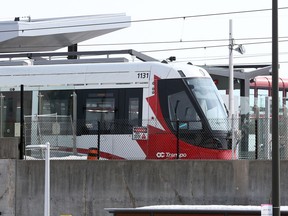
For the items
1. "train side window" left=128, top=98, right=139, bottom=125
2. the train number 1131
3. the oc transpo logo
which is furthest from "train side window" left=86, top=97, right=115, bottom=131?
the oc transpo logo

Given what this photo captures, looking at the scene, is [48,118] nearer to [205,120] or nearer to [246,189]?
[205,120]

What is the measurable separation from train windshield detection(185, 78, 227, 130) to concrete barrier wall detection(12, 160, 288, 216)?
4.20 m

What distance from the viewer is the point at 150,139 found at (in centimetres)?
2589

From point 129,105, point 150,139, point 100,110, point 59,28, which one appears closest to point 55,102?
point 100,110

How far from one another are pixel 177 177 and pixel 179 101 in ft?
16.5

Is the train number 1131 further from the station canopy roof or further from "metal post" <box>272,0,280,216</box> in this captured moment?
"metal post" <box>272,0,280,216</box>

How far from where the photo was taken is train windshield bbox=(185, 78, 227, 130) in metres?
25.9

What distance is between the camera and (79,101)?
27.6m

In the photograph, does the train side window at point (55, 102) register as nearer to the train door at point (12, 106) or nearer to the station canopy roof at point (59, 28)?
the train door at point (12, 106)

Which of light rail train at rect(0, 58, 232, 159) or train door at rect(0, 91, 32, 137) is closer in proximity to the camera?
light rail train at rect(0, 58, 232, 159)

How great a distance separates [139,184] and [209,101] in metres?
5.57

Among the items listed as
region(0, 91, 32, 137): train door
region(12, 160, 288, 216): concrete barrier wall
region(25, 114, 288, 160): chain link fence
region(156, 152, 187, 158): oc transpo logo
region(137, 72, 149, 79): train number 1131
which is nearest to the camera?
region(12, 160, 288, 216): concrete barrier wall

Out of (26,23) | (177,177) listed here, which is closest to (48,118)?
(177,177)

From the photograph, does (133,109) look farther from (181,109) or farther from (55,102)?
(55,102)
